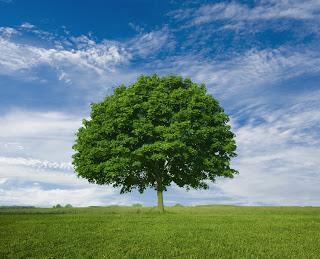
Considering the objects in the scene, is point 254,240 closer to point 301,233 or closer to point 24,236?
point 301,233

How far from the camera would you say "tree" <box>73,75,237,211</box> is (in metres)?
49.0

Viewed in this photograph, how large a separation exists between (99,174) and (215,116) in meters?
16.5

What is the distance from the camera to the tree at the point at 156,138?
161ft

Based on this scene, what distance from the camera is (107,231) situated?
2777cm

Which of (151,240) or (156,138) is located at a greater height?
(156,138)

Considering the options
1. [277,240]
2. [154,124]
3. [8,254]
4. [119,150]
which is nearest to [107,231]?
[8,254]

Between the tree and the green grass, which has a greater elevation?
the tree

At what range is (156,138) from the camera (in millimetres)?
50562

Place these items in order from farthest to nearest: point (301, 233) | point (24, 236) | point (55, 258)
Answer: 1. point (301, 233)
2. point (24, 236)
3. point (55, 258)

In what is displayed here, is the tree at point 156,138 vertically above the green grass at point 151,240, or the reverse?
the tree at point 156,138

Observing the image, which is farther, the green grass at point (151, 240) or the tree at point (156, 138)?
the tree at point (156, 138)

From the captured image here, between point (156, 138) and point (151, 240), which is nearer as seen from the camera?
point (151, 240)

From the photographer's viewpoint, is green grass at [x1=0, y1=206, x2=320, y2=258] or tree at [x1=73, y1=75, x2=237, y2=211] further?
tree at [x1=73, y1=75, x2=237, y2=211]


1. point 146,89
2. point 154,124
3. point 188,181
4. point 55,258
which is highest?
point 146,89
